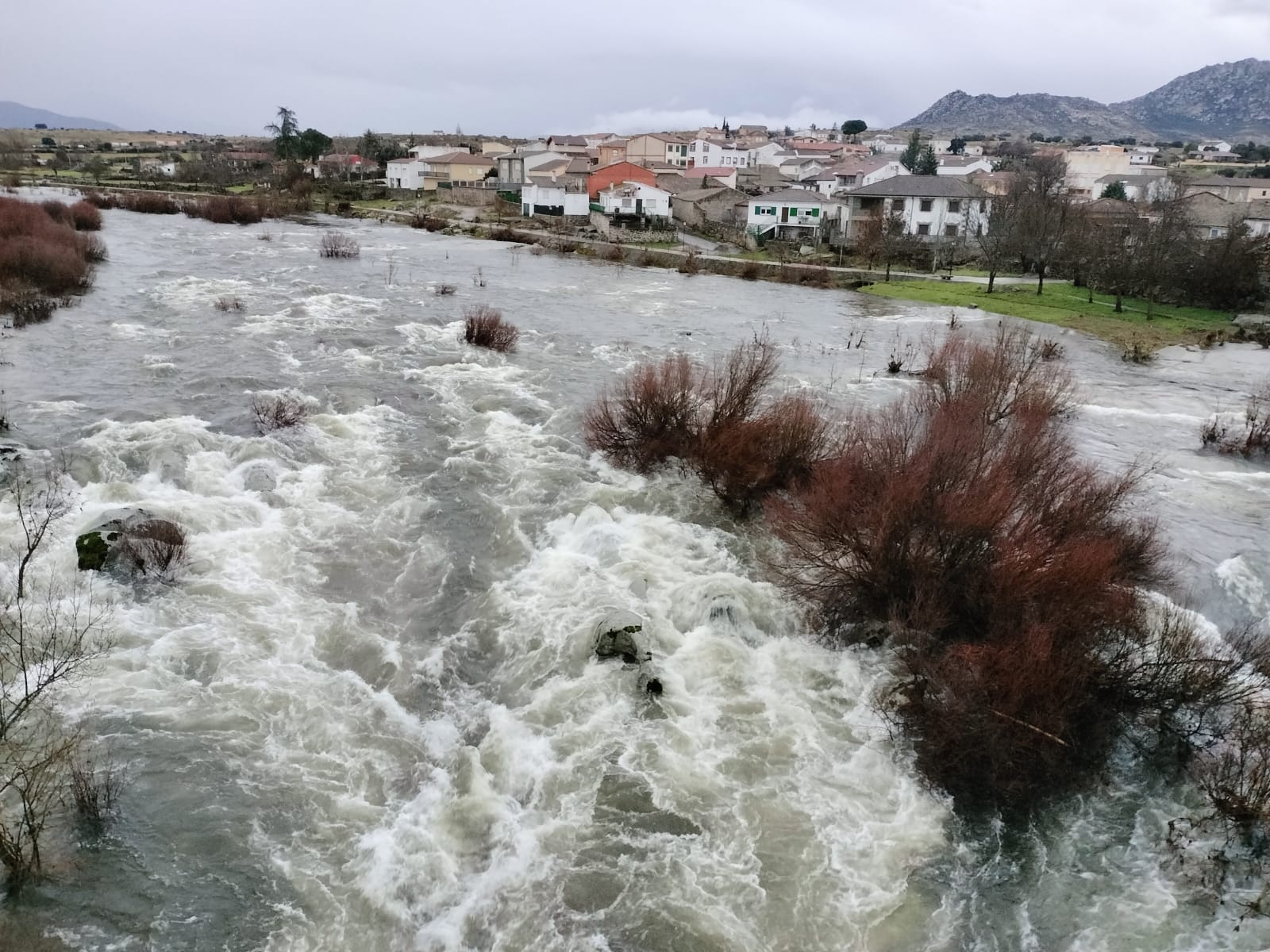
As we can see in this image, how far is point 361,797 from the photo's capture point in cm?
1102

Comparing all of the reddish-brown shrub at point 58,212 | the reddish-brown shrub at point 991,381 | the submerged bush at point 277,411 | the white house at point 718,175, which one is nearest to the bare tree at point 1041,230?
the reddish-brown shrub at point 991,381

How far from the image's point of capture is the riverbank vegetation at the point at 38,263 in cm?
3350

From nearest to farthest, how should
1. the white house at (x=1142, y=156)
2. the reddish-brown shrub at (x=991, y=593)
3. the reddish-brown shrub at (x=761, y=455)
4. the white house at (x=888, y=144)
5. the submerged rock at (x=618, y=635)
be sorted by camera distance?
the reddish-brown shrub at (x=991, y=593) → the submerged rock at (x=618, y=635) → the reddish-brown shrub at (x=761, y=455) → the white house at (x=1142, y=156) → the white house at (x=888, y=144)

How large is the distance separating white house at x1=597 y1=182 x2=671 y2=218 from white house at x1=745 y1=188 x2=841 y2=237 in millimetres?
9929

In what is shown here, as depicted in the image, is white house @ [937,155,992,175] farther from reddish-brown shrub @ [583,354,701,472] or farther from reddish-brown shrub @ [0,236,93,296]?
reddish-brown shrub @ [0,236,93,296]

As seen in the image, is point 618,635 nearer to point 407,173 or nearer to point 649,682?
point 649,682

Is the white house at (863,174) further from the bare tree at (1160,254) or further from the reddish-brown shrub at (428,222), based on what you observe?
the reddish-brown shrub at (428,222)

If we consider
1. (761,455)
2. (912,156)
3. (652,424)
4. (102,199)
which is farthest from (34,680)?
(912,156)

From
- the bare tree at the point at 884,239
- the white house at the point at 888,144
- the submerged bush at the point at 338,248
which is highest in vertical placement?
the white house at the point at 888,144

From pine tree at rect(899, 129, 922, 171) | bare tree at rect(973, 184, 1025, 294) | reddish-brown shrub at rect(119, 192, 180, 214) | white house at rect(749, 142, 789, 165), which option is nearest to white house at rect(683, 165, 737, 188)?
white house at rect(749, 142, 789, 165)

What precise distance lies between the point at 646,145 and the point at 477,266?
2849 inches

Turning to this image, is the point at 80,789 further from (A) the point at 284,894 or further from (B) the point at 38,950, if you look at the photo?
(A) the point at 284,894

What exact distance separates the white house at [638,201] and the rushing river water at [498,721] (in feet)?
186

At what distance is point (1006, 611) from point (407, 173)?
105506 mm
